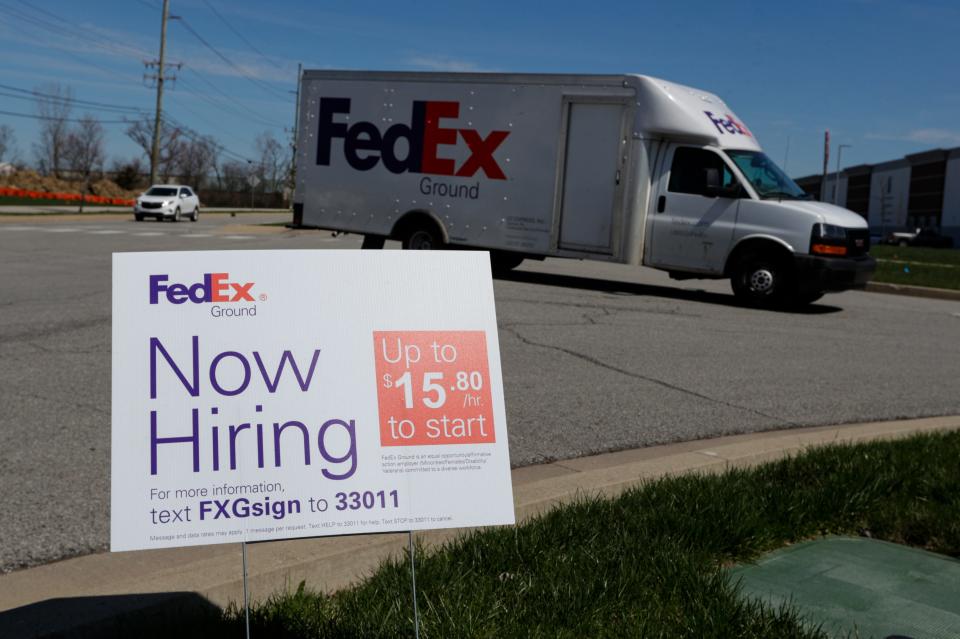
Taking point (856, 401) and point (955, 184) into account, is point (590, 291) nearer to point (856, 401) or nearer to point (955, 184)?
point (856, 401)

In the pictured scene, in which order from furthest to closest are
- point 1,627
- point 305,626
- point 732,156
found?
point 732,156, point 305,626, point 1,627

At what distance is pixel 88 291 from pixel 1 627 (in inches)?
365

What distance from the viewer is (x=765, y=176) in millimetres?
14266

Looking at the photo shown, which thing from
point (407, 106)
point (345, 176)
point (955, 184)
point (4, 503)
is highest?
point (955, 184)

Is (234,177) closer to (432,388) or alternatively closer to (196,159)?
(196,159)

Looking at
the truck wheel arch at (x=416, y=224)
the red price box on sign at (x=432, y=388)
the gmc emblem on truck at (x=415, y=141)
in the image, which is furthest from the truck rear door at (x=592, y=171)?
the red price box on sign at (x=432, y=388)

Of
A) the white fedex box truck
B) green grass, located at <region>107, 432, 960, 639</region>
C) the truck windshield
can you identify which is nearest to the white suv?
the white fedex box truck

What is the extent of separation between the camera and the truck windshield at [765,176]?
1403 cm

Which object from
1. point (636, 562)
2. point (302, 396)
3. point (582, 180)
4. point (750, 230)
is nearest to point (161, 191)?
point (582, 180)

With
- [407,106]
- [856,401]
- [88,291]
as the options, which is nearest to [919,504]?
[856,401]

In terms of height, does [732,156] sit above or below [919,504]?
above

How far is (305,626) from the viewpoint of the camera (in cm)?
325

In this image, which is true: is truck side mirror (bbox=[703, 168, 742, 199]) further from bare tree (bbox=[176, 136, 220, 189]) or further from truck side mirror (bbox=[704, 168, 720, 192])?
bare tree (bbox=[176, 136, 220, 189])

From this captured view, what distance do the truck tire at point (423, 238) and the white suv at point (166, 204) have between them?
92.7ft
